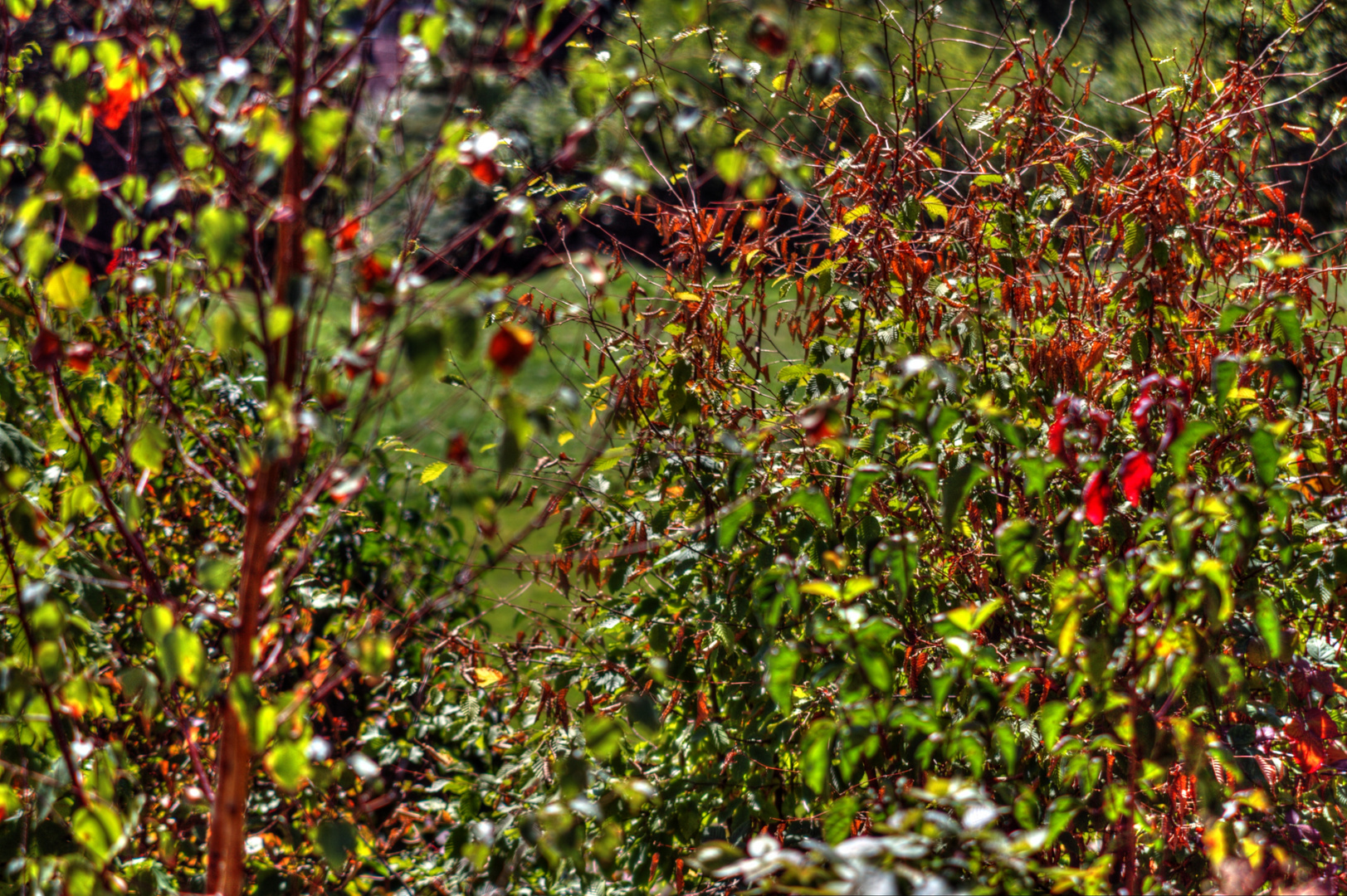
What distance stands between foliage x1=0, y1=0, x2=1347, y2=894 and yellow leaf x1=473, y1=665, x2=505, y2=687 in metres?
0.06

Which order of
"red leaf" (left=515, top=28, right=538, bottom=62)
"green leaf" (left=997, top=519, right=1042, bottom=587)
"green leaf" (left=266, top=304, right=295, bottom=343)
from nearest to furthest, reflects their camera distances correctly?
"green leaf" (left=266, top=304, right=295, bottom=343)
"red leaf" (left=515, top=28, right=538, bottom=62)
"green leaf" (left=997, top=519, right=1042, bottom=587)

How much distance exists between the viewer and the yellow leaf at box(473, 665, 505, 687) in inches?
89.6

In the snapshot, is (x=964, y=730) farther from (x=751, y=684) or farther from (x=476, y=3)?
(x=476, y=3)

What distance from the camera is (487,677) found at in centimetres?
228

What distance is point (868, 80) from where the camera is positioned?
1554 millimetres

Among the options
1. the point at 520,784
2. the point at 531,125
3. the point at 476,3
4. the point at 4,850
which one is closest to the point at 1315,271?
the point at 476,3

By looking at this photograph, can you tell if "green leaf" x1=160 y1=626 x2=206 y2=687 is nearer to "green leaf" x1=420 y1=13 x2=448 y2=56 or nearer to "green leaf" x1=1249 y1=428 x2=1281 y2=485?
"green leaf" x1=420 y1=13 x2=448 y2=56

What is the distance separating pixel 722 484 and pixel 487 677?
640mm

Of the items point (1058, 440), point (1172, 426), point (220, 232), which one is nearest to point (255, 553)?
point (220, 232)

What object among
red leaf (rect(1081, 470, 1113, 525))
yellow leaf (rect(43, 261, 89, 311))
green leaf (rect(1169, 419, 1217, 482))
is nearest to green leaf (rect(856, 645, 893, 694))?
red leaf (rect(1081, 470, 1113, 525))

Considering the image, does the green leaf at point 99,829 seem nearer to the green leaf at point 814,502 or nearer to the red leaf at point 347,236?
the red leaf at point 347,236

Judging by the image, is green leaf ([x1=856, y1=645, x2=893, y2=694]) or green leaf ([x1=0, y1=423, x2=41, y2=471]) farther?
green leaf ([x1=0, y1=423, x2=41, y2=471])

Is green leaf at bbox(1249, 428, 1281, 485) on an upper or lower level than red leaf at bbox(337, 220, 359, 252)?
lower

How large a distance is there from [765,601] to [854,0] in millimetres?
7665
